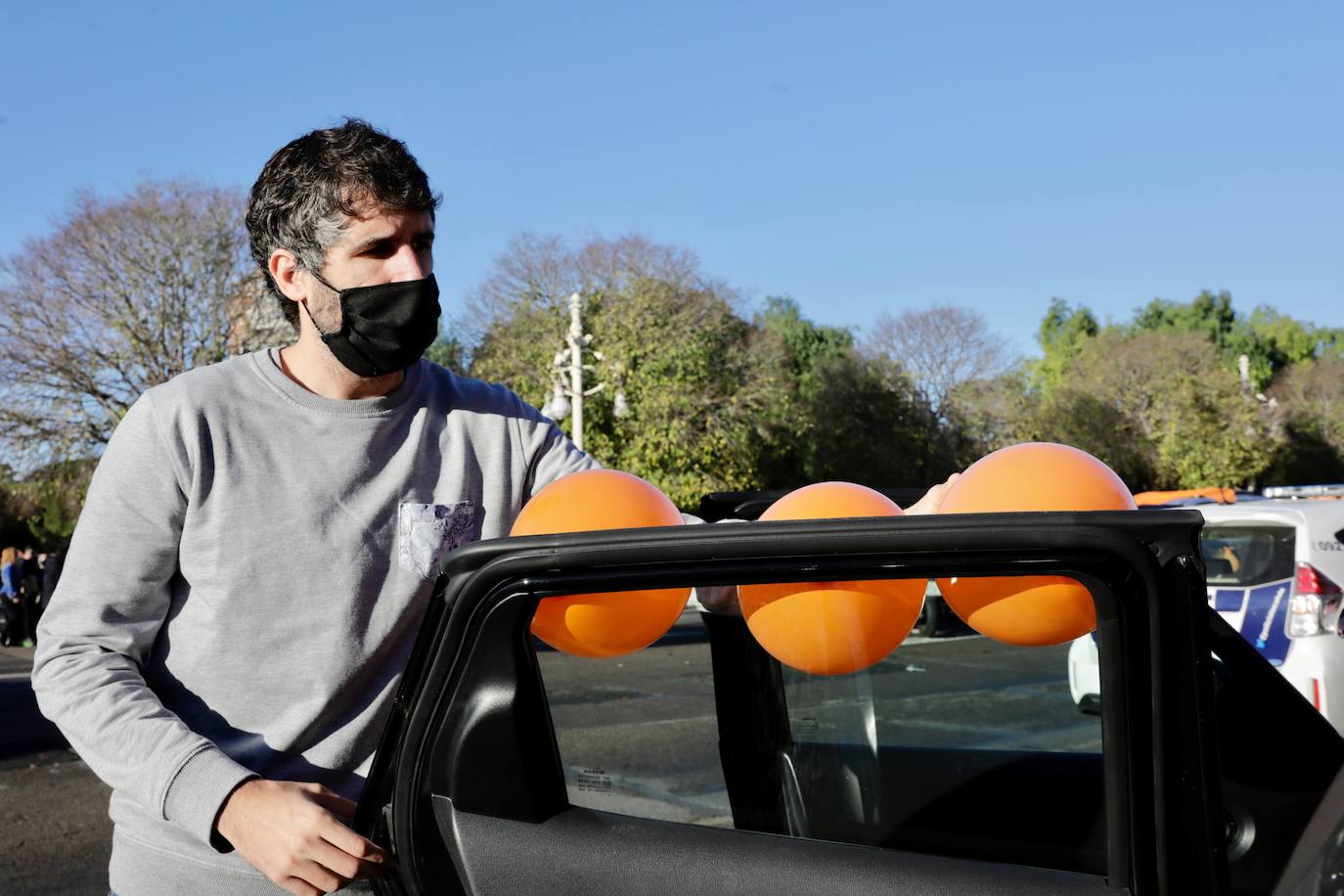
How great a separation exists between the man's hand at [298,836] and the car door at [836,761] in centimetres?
5

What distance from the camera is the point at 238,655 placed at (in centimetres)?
176

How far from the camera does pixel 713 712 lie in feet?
6.05

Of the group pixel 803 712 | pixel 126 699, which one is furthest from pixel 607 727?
pixel 126 699

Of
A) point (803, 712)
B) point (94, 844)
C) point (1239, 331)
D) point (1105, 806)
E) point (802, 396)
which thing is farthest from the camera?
point (1239, 331)

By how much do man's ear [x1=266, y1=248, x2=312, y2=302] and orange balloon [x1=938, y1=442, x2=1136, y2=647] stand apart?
1.09 metres

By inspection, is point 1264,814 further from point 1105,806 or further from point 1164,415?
point 1164,415

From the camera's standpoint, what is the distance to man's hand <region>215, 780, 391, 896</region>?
140 cm

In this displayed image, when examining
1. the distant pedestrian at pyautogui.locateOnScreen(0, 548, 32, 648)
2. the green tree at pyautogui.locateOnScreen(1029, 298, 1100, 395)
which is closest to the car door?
the distant pedestrian at pyautogui.locateOnScreen(0, 548, 32, 648)

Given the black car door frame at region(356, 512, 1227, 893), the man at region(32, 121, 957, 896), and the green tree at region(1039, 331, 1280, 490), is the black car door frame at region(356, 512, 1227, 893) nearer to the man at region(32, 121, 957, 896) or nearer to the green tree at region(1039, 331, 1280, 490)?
the man at region(32, 121, 957, 896)

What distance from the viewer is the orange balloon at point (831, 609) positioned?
134 centimetres

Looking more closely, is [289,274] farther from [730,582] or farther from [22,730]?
[22,730]

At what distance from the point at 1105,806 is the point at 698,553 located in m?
0.48

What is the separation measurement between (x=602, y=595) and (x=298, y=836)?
45 centimetres

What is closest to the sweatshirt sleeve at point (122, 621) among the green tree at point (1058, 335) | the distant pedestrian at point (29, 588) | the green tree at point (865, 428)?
the distant pedestrian at point (29, 588)
